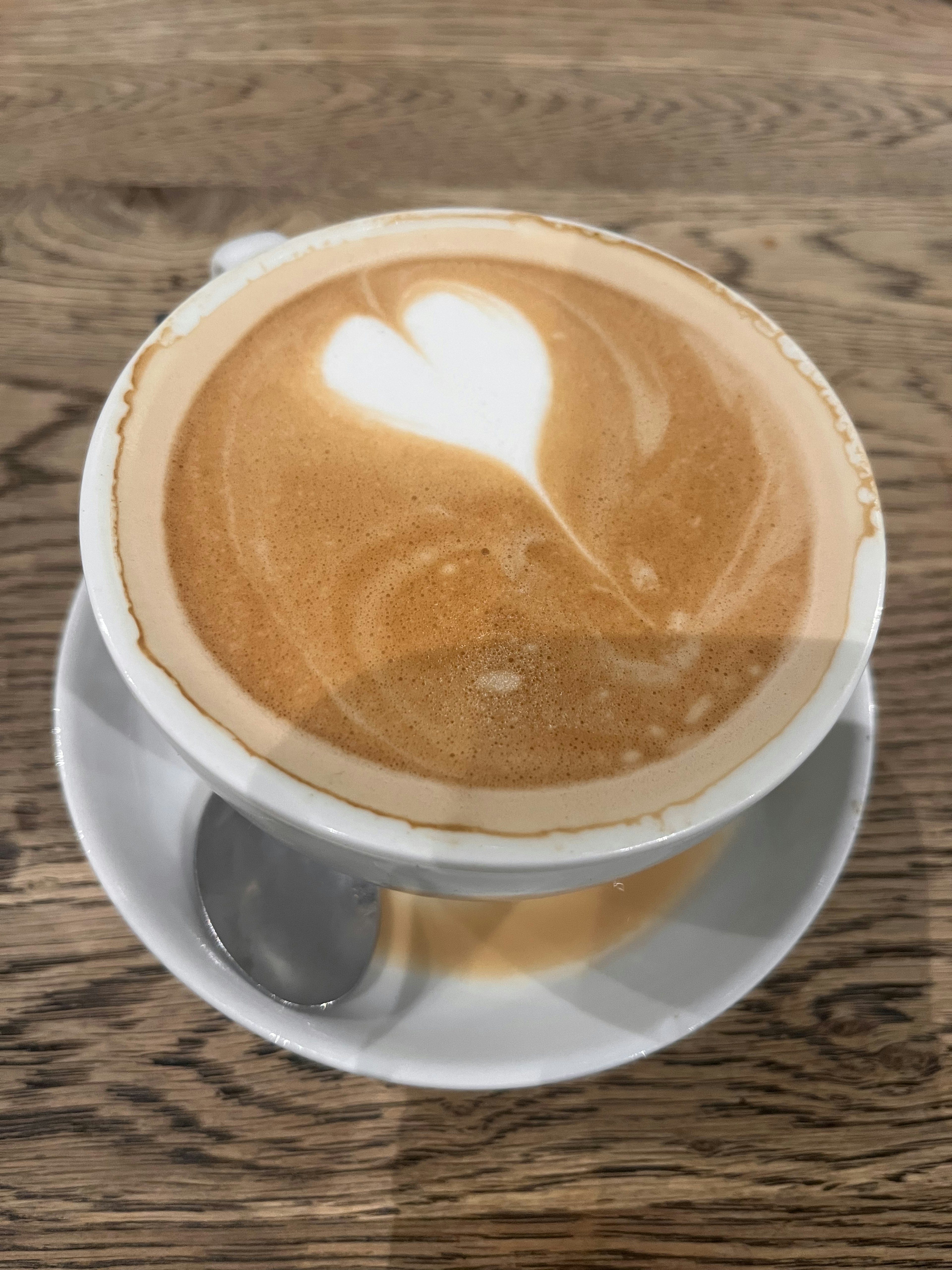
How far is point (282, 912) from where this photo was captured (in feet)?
2.75

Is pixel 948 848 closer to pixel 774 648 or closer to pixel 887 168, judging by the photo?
pixel 774 648

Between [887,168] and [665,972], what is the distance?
4.41ft

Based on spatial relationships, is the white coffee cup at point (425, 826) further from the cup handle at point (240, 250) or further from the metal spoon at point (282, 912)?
the cup handle at point (240, 250)

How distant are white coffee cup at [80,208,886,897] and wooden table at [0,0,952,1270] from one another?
308 millimetres

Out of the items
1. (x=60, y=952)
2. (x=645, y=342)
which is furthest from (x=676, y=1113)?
(x=645, y=342)

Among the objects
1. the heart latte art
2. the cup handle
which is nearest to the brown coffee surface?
the heart latte art

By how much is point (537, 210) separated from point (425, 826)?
1.11m

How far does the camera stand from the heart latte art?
2.15 ft

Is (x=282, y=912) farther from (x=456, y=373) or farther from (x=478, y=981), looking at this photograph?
(x=456, y=373)

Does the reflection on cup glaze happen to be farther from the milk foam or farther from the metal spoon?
the milk foam

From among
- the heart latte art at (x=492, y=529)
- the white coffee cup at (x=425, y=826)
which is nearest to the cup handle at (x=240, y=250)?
the heart latte art at (x=492, y=529)

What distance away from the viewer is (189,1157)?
0.79 m

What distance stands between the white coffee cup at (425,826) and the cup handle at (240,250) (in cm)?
31

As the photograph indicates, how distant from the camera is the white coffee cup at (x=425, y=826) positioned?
0.60 meters
